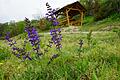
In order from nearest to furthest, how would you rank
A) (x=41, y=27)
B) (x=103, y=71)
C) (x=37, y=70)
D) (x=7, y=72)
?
(x=103, y=71), (x=37, y=70), (x=7, y=72), (x=41, y=27)

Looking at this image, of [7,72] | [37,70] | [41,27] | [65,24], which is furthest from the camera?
[41,27]

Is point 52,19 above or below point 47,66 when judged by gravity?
above

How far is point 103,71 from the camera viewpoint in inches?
180

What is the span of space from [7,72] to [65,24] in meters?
35.6

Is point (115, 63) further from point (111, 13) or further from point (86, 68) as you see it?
point (111, 13)

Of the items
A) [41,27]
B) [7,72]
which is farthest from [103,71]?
[41,27]

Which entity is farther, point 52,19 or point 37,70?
point 52,19

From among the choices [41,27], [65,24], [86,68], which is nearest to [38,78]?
[86,68]

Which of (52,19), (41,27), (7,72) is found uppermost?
(52,19)

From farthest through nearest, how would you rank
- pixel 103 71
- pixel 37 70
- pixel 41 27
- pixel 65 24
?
pixel 41 27 → pixel 65 24 → pixel 37 70 → pixel 103 71

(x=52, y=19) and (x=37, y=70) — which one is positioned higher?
(x=52, y=19)

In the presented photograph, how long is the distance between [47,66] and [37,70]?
0.26 m

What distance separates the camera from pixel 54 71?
4797 millimetres

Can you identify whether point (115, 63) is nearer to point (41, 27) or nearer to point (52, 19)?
point (52, 19)
